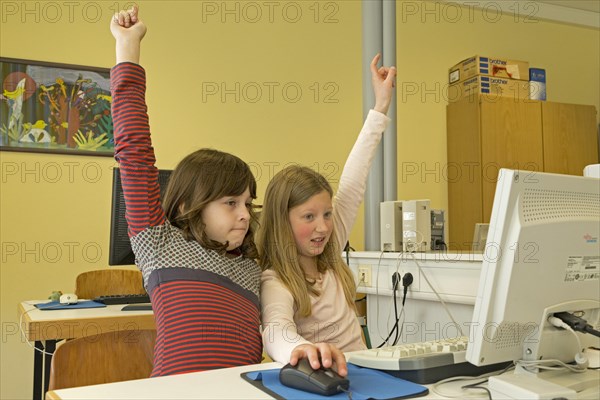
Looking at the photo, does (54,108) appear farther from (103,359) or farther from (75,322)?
(103,359)

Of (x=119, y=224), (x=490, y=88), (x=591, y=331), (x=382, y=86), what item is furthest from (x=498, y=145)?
(x=591, y=331)

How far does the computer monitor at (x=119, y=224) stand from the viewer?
206cm

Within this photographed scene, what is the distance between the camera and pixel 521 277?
90 cm

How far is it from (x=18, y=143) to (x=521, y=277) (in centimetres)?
300

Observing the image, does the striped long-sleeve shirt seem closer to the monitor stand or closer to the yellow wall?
the monitor stand

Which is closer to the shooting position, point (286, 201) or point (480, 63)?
point (286, 201)

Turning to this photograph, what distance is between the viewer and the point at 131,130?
4.22 ft

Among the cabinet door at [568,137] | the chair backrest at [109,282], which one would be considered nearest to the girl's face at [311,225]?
the chair backrest at [109,282]

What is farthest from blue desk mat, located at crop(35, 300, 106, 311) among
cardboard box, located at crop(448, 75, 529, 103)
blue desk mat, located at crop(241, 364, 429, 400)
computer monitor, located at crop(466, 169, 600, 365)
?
cardboard box, located at crop(448, 75, 529, 103)

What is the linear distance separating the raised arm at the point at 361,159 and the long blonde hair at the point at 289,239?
0.34ft

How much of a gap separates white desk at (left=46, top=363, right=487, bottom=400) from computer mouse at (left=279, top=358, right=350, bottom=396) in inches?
1.8

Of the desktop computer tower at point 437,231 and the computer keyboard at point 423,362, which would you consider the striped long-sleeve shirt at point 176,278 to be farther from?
the desktop computer tower at point 437,231

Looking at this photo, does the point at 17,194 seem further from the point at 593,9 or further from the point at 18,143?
the point at 593,9

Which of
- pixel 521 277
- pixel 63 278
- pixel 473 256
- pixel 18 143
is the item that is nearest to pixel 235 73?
pixel 18 143
